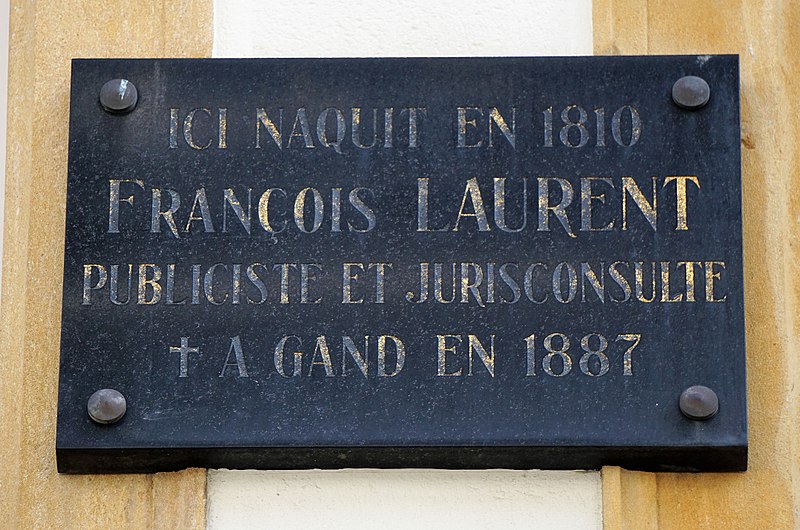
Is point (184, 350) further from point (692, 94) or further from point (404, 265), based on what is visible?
point (692, 94)

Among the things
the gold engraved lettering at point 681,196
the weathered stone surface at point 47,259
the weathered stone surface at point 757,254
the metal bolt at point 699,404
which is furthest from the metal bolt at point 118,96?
the metal bolt at point 699,404

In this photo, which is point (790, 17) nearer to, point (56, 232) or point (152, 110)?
point (152, 110)

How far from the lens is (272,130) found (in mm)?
3621

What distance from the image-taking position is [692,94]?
11.7 ft

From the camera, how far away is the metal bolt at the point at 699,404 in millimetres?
3418

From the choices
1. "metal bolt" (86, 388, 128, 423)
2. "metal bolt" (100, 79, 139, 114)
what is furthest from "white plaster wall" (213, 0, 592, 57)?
"metal bolt" (86, 388, 128, 423)

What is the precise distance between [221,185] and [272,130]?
18 centimetres

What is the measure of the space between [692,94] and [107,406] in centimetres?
149

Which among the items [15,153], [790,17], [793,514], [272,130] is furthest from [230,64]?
[793,514]

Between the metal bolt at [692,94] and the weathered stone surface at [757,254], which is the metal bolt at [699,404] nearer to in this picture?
the weathered stone surface at [757,254]

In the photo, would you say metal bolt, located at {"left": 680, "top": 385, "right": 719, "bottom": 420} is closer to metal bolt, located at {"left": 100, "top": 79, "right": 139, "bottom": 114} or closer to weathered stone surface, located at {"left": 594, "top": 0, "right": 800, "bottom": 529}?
weathered stone surface, located at {"left": 594, "top": 0, "right": 800, "bottom": 529}

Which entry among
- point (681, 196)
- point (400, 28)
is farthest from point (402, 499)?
point (400, 28)

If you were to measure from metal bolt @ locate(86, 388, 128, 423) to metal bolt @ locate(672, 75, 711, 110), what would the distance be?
1425mm

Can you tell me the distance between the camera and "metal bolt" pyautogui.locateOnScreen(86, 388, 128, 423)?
346cm
